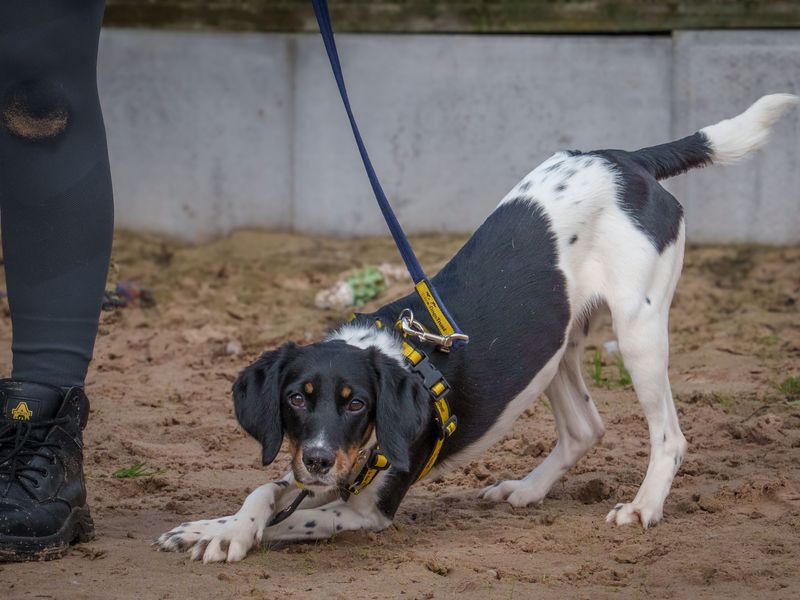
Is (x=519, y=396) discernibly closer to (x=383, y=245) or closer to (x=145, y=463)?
(x=145, y=463)

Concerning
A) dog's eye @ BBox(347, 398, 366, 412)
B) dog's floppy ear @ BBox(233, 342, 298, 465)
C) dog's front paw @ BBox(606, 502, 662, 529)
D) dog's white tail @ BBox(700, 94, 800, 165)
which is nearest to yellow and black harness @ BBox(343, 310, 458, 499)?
dog's eye @ BBox(347, 398, 366, 412)

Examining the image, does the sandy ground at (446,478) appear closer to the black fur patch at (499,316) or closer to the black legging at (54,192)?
the black fur patch at (499,316)

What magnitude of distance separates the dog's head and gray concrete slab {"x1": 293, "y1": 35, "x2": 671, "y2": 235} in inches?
150

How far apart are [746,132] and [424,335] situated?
1.44 meters

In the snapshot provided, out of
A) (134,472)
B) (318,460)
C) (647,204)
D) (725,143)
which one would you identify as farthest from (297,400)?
(725,143)

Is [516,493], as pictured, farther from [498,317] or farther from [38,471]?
[38,471]

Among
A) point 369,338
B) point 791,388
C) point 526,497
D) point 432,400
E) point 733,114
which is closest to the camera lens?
point 432,400

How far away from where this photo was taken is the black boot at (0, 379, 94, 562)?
3018 millimetres

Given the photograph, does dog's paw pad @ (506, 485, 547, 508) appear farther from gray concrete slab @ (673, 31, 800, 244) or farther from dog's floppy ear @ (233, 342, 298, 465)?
gray concrete slab @ (673, 31, 800, 244)

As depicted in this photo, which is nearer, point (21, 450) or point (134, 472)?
point (21, 450)

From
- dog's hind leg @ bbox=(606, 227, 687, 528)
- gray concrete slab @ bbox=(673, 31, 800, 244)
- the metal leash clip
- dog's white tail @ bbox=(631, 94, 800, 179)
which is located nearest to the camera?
the metal leash clip

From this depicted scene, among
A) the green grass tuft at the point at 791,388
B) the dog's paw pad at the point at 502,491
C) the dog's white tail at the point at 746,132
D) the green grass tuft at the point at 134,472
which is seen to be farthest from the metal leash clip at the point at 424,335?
the green grass tuft at the point at 791,388

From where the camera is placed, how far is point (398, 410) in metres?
3.27

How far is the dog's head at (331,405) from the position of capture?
3.18 metres
